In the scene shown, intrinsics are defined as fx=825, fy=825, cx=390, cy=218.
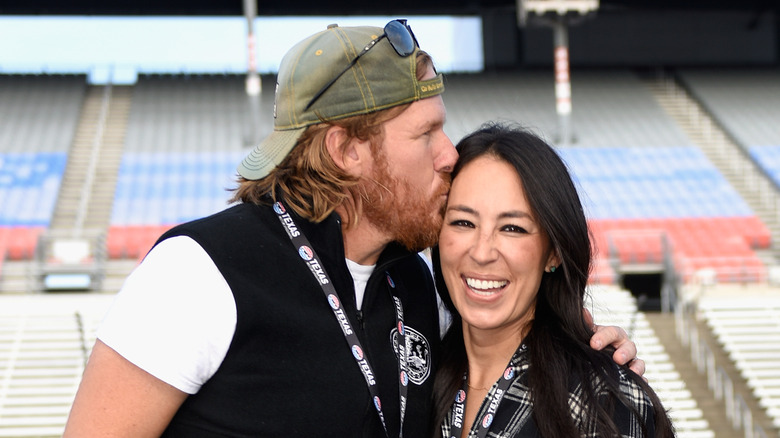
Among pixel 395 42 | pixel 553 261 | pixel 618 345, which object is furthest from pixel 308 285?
pixel 618 345

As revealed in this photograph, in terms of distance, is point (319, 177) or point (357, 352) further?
point (319, 177)

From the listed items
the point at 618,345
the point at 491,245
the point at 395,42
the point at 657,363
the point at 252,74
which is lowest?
the point at 618,345

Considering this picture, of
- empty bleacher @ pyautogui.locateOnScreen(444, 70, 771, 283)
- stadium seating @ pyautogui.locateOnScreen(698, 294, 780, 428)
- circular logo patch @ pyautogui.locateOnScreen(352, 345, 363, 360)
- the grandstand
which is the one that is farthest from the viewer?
empty bleacher @ pyautogui.locateOnScreen(444, 70, 771, 283)

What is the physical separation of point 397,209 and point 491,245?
0.94ft

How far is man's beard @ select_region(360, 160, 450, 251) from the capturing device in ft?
6.75

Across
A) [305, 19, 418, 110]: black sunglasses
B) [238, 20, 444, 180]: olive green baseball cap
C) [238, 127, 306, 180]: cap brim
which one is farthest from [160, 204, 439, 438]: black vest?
[305, 19, 418, 110]: black sunglasses

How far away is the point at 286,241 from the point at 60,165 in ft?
45.6

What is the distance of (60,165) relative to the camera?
47.9ft

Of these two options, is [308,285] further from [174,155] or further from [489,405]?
[174,155]

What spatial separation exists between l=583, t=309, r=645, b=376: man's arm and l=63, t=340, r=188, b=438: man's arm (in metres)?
1.14

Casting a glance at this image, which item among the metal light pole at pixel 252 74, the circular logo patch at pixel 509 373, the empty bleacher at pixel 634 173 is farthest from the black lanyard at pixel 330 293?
the metal light pole at pixel 252 74

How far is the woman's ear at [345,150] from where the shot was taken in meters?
2.03

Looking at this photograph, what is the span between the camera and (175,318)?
1.67 meters

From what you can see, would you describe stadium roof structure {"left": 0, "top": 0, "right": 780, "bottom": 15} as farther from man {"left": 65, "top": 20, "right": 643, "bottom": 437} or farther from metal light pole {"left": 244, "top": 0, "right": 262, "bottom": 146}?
man {"left": 65, "top": 20, "right": 643, "bottom": 437}
